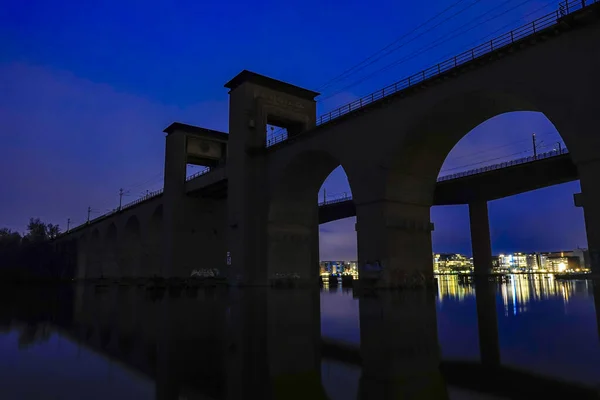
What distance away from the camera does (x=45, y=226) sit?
96875mm

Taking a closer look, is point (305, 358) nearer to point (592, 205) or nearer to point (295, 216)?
point (592, 205)

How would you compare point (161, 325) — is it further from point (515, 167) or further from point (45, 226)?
point (45, 226)

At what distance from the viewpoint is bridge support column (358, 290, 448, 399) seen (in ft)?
18.1

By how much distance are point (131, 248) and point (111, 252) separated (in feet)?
28.9

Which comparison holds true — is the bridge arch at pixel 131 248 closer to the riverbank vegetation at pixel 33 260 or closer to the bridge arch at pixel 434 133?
the riverbank vegetation at pixel 33 260

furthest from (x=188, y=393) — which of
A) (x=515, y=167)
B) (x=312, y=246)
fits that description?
(x=515, y=167)

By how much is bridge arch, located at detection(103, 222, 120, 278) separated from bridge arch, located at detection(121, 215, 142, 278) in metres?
2.41

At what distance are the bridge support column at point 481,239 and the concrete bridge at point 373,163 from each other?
209 millimetres

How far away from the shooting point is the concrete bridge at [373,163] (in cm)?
1934

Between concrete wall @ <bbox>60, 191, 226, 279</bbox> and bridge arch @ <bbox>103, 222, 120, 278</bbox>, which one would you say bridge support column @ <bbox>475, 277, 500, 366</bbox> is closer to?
concrete wall @ <bbox>60, 191, 226, 279</bbox>

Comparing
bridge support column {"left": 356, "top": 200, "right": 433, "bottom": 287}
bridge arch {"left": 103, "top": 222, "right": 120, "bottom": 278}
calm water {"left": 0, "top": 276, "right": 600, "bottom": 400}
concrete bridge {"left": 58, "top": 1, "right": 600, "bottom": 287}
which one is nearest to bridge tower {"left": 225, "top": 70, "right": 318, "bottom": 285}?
concrete bridge {"left": 58, "top": 1, "right": 600, "bottom": 287}

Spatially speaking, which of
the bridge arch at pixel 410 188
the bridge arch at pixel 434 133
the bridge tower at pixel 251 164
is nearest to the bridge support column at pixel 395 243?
the bridge arch at pixel 410 188

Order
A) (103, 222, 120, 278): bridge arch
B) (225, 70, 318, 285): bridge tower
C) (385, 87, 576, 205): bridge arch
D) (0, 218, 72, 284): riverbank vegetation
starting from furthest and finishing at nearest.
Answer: (103, 222, 120, 278): bridge arch, (0, 218, 72, 284): riverbank vegetation, (225, 70, 318, 285): bridge tower, (385, 87, 576, 205): bridge arch

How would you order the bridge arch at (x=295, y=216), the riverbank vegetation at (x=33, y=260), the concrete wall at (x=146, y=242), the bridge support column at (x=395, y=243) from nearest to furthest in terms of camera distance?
the bridge support column at (x=395, y=243) → the bridge arch at (x=295, y=216) → the concrete wall at (x=146, y=242) → the riverbank vegetation at (x=33, y=260)
